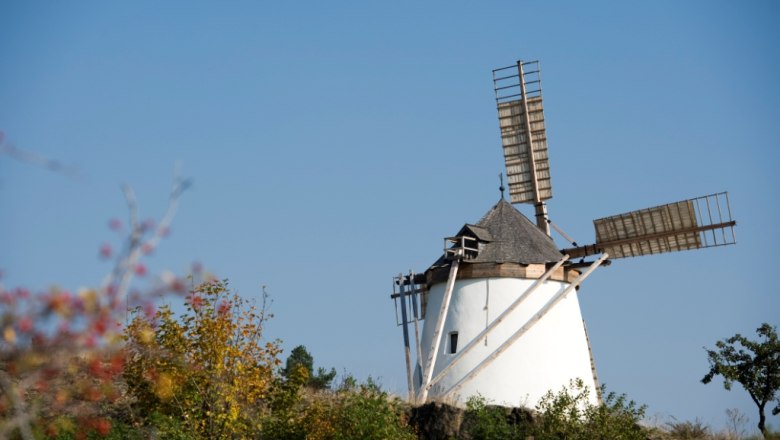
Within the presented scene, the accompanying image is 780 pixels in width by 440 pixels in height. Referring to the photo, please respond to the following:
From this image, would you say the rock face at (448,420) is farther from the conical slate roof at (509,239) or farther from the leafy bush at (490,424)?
the conical slate roof at (509,239)

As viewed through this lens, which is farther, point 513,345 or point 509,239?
point 509,239

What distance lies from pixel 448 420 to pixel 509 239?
183 inches

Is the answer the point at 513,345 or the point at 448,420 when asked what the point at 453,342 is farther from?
the point at 448,420

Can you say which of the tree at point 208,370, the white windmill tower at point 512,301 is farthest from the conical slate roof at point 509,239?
the tree at point 208,370

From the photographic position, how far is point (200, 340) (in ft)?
56.3

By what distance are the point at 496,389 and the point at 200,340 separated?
6.46 metres

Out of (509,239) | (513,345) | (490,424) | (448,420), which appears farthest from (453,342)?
(490,424)

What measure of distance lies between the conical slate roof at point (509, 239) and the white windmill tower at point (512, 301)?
2 cm

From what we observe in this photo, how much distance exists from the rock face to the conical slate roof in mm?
3423

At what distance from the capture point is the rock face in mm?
19094

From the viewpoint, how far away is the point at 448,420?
19281 mm

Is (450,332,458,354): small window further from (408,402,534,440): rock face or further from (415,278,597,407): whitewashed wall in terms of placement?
(408,402,534,440): rock face

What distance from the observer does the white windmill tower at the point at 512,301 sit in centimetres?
2075

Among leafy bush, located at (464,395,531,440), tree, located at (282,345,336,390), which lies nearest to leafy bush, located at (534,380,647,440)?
leafy bush, located at (464,395,531,440)
